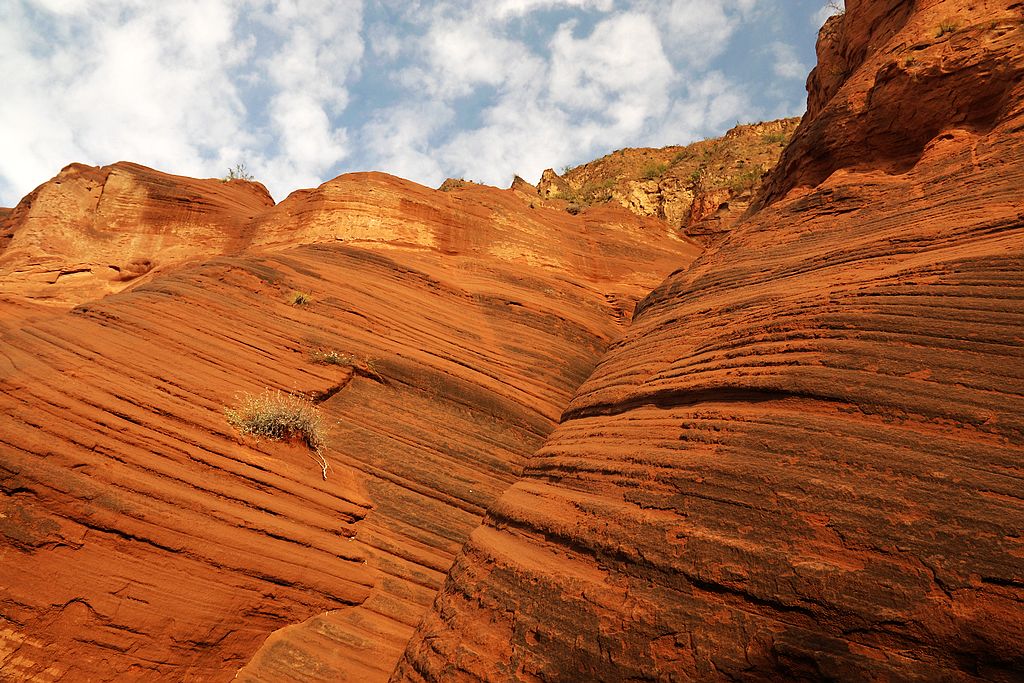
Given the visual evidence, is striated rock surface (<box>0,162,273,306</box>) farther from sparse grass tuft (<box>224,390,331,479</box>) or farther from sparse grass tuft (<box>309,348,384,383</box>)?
A: sparse grass tuft (<box>224,390,331,479</box>)

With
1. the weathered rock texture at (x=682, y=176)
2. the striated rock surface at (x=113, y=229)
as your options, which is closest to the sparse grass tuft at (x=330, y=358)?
the striated rock surface at (x=113, y=229)

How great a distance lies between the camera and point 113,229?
48.4ft

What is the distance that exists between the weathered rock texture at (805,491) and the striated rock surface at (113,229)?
13386mm

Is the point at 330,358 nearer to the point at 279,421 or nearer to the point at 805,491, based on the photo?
the point at 279,421

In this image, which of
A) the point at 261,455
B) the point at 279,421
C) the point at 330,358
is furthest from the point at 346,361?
the point at 261,455

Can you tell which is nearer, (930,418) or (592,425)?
(930,418)

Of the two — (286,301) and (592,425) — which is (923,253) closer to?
(592,425)

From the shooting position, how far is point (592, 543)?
344 cm

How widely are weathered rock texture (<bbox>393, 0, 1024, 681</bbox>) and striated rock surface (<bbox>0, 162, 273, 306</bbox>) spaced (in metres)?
13.4

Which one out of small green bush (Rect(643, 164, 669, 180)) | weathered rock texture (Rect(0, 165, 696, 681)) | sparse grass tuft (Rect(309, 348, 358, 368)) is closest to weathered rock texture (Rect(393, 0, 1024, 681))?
weathered rock texture (Rect(0, 165, 696, 681))

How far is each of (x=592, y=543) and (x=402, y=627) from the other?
197 centimetres

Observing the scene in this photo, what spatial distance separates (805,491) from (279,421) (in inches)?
186

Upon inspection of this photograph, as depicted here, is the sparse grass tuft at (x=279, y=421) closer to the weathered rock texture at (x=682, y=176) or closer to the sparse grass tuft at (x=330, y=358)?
the sparse grass tuft at (x=330, y=358)

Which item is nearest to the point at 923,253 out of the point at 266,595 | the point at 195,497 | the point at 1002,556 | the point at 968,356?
the point at 968,356
